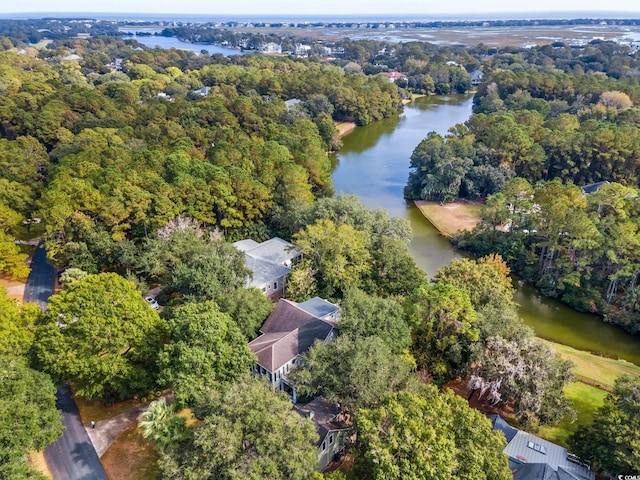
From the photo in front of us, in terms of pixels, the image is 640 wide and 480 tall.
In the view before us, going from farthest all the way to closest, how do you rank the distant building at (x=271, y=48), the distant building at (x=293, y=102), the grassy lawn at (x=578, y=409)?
the distant building at (x=271, y=48), the distant building at (x=293, y=102), the grassy lawn at (x=578, y=409)

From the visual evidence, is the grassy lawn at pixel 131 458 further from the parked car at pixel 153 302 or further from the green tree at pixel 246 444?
the parked car at pixel 153 302

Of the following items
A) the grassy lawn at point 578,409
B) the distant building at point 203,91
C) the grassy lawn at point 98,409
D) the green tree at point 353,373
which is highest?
the distant building at point 203,91

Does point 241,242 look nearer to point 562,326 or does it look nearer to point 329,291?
point 329,291

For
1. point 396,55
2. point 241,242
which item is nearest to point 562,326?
point 241,242

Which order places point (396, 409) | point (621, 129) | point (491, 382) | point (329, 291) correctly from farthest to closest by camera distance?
point (621, 129) → point (329, 291) → point (491, 382) → point (396, 409)

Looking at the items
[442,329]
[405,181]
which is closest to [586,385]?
[442,329]

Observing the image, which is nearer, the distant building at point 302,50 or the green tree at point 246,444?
the green tree at point 246,444

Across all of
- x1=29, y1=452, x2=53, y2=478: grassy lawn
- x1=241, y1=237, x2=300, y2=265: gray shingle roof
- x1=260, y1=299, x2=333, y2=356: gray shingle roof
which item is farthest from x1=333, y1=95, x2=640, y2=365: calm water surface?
x1=29, y1=452, x2=53, y2=478: grassy lawn

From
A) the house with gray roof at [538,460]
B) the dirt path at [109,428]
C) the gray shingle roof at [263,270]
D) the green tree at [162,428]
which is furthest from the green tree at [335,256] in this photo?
the green tree at [162,428]
